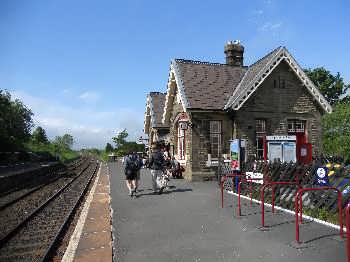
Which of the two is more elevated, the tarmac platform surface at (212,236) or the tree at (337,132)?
the tree at (337,132)

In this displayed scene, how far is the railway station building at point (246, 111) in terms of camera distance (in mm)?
17375

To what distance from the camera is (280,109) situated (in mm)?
18328

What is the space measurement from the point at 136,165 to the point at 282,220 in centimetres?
595

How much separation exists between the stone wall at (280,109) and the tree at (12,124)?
81.8 feet

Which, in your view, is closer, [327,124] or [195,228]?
[195,228]

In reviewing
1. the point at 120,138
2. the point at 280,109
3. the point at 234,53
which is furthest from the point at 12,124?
the point at 280,109

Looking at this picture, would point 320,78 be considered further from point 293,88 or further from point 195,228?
point 195,228

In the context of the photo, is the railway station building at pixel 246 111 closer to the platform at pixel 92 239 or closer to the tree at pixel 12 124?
the platform at pixel 92 239

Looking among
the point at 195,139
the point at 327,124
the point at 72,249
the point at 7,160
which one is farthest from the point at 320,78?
the point at 72,249

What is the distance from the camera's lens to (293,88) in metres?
18.8

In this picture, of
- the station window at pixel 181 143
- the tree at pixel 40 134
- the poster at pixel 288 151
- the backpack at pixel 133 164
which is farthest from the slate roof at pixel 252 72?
the tree at pixel 40 134

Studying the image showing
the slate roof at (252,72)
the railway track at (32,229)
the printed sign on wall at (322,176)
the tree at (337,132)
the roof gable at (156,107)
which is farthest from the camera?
the roof gable at (156,107)

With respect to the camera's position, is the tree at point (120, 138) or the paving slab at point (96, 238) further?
the tree at point (120, 138)

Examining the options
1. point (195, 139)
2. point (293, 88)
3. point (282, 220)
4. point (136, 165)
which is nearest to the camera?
point (282, 220)
